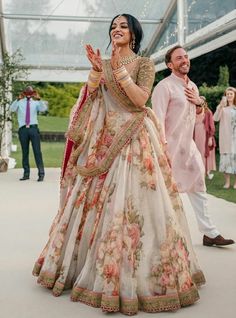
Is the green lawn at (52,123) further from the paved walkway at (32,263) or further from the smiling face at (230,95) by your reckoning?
the paved walkway at (32,263)

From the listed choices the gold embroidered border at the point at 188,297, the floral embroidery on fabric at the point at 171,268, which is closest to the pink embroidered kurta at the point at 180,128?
the floral embroidery on fabric at the point at 171,268

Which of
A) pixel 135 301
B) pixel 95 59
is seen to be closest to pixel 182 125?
pixel 95 59

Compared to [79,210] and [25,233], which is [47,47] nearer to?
[25,233]

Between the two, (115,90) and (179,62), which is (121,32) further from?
(179,62)

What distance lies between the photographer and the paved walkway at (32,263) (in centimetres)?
341

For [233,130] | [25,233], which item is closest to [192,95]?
[25,233]

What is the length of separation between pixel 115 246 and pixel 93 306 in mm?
355

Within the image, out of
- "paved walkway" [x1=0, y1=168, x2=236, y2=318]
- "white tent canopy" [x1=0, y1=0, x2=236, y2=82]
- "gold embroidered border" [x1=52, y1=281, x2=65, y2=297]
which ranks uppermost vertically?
"white tent canopy" [x1=0, y1=0, x2=236, y2=82]

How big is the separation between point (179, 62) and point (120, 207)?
170cm

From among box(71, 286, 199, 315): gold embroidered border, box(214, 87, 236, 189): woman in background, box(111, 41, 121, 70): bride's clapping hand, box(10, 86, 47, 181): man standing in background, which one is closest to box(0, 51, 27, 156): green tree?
box(10, 86, 47, 181): man standing in background

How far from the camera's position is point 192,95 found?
471 centimetres

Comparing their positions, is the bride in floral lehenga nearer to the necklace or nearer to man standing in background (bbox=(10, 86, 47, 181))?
the necklace

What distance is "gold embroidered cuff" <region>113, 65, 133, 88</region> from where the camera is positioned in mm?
3520

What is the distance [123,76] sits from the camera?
3523 millimetres
